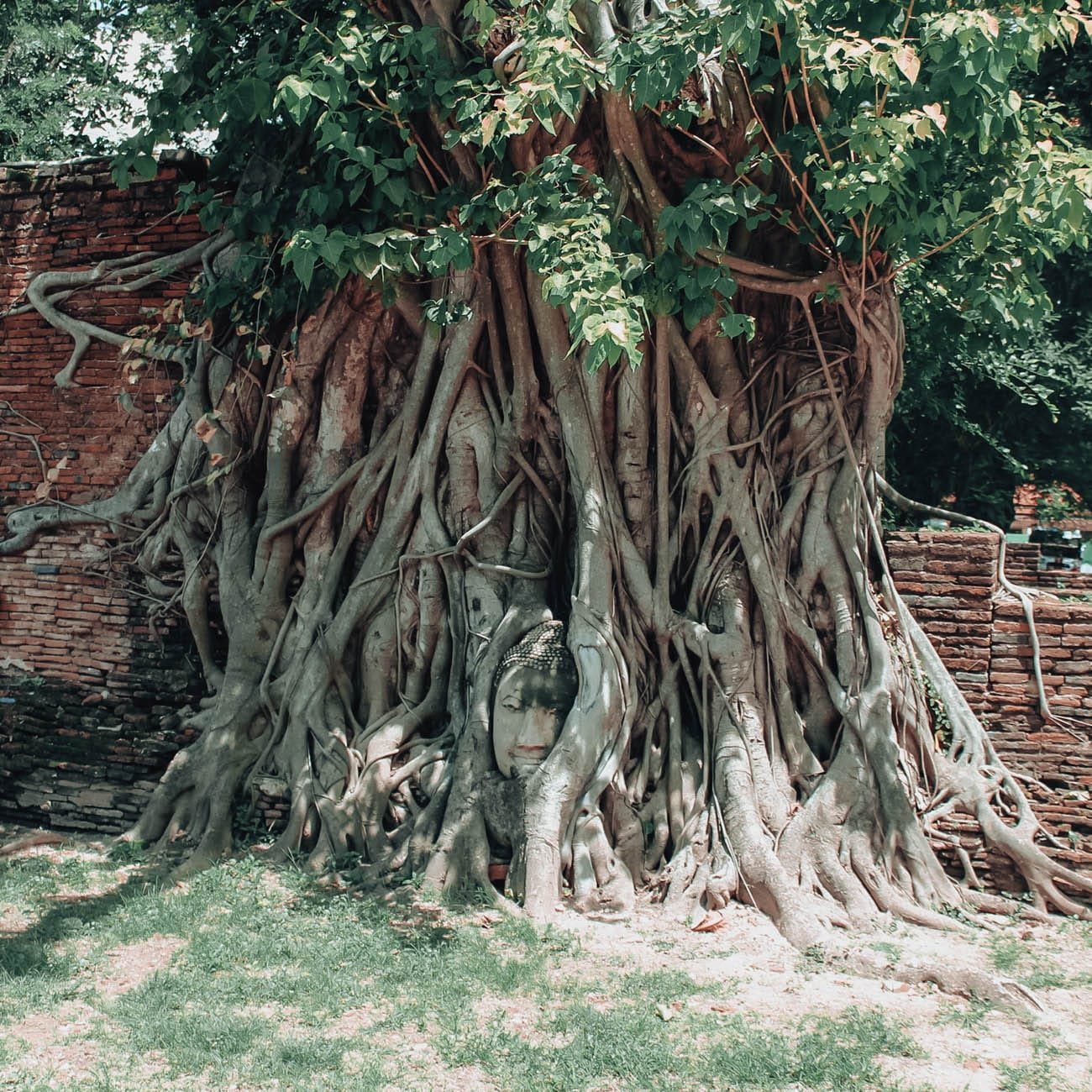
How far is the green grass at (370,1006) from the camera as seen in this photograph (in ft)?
12.9

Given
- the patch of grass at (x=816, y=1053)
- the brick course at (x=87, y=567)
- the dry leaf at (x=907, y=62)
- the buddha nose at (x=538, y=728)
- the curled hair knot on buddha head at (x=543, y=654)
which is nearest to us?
the patch of grass at (x=816, y=1053)

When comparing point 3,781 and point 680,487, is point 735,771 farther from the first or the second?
point 3,781

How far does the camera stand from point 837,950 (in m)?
4.96

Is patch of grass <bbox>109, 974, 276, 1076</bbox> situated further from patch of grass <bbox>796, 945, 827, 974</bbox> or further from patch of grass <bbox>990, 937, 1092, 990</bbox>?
patch of grass <bbox>990, 937, 1092, 990</bbox>

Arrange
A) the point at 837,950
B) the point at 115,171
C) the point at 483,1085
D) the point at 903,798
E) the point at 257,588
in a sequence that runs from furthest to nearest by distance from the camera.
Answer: the point at 257,588 < the point at 115,171 < the point at 903,798 < the point at 837,950 < the point at 483,1085

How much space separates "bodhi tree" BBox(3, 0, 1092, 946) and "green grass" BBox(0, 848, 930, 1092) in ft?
1.93

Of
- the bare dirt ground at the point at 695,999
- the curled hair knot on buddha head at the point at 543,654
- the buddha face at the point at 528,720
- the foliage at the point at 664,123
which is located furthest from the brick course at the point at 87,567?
the buddha face at the point at 528,720

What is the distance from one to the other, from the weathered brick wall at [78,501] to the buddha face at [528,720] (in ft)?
6.79

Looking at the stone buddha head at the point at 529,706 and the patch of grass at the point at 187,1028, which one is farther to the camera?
the stone buddha head at the point at 529,706

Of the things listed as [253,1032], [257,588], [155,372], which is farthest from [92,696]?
[253,1032]

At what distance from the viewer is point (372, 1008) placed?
14.4 feet

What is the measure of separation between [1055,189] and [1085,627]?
2.25 meters

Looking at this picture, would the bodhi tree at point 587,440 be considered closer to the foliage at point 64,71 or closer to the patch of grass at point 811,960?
the patch of grass at point 811,960

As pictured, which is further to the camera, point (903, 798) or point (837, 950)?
point (903, 798)
